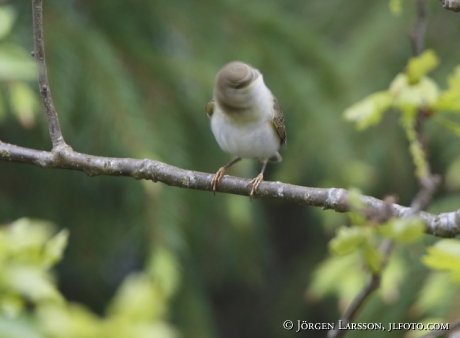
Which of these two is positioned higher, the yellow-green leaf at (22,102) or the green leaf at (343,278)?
the yellow-green leaf at (22,102)

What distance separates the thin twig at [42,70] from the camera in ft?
5.64

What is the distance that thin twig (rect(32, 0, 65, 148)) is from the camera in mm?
1719

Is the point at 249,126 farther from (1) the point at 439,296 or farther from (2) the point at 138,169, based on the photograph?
(1) the point at 439,296

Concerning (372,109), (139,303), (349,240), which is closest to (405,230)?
(349,240)

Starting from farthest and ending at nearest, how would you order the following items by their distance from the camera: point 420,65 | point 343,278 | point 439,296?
point 343,278 < point 439,296 < point 420,65

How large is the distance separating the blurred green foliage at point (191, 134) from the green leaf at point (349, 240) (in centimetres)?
130

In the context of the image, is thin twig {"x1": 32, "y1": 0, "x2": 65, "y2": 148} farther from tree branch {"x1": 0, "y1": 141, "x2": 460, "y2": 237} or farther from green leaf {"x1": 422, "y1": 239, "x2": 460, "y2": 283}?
green leaf {"x1": 422, "y1": 239, "x2": 460, "y2": 283}

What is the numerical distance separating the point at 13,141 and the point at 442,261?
9.46 feet

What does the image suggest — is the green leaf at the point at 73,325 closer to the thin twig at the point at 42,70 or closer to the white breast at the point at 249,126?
the thin twig at the point at 42,70

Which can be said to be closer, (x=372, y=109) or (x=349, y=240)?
(x=349, y=240)

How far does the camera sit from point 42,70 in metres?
1.79

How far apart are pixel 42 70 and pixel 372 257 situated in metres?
1.27

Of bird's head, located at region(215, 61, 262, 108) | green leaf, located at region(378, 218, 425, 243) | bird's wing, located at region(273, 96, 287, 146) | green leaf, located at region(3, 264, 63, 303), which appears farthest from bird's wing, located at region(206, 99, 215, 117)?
green leaf, located at region(378, 218, 425, 243)

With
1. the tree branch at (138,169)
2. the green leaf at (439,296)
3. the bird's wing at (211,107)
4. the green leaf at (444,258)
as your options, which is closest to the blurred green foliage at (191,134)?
the green leaf at (439,296)
